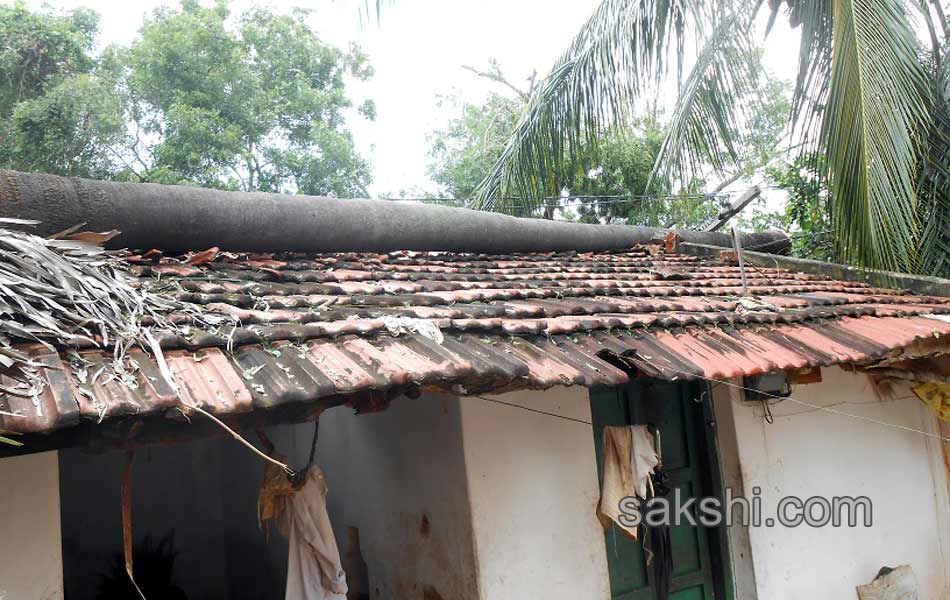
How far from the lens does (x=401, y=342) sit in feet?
9.31

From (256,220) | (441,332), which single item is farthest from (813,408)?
(256,220)

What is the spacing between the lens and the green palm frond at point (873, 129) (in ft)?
16.5

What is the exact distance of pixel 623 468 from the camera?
4148 mm

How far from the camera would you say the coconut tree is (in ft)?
16.7

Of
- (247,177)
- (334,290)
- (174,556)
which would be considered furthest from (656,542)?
(247,177)

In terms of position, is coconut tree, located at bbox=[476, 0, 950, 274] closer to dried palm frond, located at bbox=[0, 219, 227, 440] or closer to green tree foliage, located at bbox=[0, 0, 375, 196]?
dried palm frond, located at bbox=[0, 219, 227, 440]

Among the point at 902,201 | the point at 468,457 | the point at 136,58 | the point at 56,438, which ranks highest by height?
the point at 136,58

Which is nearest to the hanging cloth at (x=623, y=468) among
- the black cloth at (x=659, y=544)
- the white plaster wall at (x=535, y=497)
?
the white plaster wall at (x=535, y=497)

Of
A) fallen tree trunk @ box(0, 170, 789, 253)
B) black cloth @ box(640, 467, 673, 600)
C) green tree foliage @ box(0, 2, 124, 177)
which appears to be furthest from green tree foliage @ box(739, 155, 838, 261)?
green tree foliage @ box(0, 2, 124, 177)

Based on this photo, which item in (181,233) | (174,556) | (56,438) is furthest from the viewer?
(174,556)

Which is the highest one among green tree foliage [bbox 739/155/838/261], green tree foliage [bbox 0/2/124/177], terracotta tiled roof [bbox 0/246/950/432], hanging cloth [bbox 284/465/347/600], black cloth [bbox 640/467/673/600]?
green tree foliage [bbox 0/2/124/177]

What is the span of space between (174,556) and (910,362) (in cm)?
658

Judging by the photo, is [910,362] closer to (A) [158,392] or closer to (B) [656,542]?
(B) [656,542]

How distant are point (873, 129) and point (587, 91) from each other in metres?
2.70
